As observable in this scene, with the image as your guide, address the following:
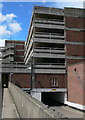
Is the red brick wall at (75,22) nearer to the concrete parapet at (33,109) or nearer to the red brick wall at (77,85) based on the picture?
the red brick wall at (77,85)

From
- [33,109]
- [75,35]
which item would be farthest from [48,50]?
[33,109]

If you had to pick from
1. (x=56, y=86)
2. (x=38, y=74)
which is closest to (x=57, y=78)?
(x=56, y=86)

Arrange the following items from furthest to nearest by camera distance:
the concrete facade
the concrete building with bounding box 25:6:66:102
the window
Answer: the concrete facade, the window, the concrete building with bounding box 25:6:66:102

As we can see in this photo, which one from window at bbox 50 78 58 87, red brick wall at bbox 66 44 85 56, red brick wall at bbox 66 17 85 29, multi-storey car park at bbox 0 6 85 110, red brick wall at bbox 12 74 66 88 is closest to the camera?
red brick wall at bbox 12 74 66 88

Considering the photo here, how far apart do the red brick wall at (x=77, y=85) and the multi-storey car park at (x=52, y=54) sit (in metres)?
0.64

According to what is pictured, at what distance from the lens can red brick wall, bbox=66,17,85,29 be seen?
1476 inches

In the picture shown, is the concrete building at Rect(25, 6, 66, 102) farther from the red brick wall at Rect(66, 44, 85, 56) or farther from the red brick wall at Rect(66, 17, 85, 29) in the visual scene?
the red brick wall at Rect(66, 17, 85, 29)

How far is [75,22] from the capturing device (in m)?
37.8

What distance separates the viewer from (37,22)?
36469 millimetres

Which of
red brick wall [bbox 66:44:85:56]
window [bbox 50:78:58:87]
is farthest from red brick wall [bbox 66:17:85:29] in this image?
window [bbox 50:78:58:87]

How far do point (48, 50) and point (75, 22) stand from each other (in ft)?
30.4

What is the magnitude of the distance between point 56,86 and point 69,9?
1814cm

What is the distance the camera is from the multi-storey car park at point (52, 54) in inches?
1286

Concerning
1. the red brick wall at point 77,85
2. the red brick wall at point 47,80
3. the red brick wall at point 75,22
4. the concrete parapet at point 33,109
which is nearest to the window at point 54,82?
the red brick wall at point 47,80
